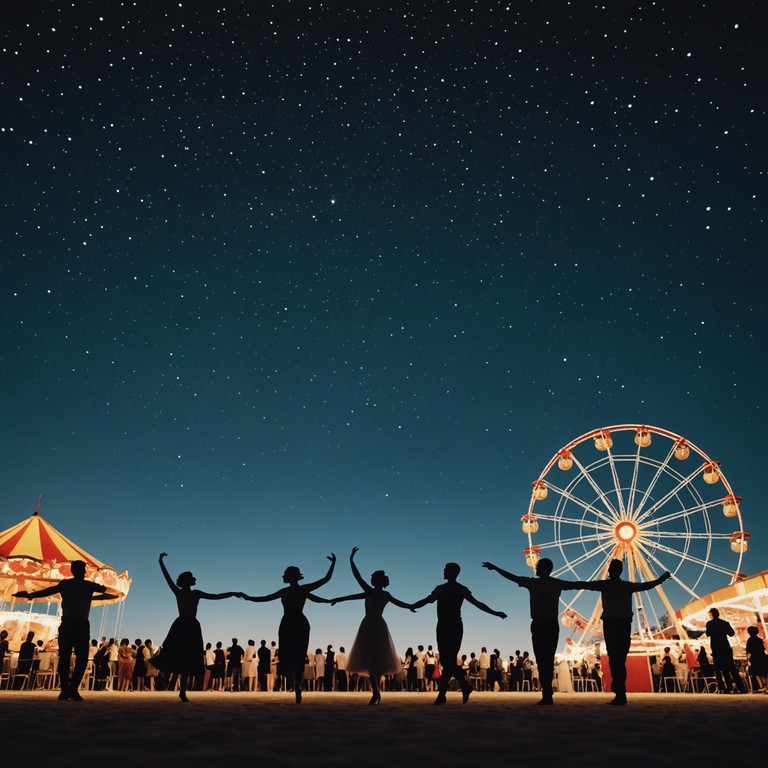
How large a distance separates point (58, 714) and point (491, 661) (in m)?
19.8

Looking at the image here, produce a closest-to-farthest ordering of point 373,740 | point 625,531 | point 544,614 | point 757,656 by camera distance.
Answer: point 373,740 → point 544,614 → point 757,656 → point 625,531

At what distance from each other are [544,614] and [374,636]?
2.23 meters

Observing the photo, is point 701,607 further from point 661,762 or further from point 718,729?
point 661,762

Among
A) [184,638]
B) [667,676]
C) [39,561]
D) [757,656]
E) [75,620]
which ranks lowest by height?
[667,676]

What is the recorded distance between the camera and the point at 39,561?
20156 mm

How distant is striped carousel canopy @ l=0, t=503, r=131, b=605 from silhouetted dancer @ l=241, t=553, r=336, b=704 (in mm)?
14965

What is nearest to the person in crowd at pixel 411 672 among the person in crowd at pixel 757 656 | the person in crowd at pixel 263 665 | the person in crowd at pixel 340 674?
the person in crowd at pixel 340 674

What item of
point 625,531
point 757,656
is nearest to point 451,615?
point 757,656

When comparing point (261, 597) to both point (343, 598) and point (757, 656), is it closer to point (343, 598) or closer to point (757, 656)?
point (343, 598)

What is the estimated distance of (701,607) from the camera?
24.5 m

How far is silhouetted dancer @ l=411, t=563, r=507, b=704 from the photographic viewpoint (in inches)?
301

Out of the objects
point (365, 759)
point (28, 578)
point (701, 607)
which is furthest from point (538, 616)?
point (701, 607)

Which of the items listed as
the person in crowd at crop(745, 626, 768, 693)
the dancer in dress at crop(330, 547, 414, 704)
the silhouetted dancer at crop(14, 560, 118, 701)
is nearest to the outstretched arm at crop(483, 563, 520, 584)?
the dancer in dress at crop(330, 547, 414, 704)

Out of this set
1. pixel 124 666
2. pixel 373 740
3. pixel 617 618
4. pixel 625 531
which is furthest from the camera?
pixel 625 531
